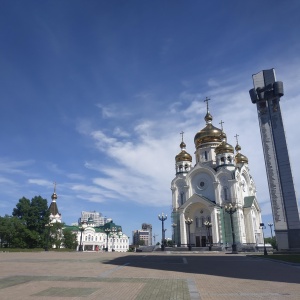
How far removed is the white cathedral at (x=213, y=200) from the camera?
46.2m

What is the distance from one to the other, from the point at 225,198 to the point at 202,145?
40.8 ft

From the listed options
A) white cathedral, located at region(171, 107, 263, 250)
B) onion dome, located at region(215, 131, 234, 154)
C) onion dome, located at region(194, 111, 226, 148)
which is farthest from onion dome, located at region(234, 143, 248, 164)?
onion dome, located at region(215, 131, 234, 154)

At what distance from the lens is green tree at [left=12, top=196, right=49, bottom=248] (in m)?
48.2

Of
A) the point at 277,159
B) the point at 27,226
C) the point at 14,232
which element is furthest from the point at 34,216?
the point at 277,159

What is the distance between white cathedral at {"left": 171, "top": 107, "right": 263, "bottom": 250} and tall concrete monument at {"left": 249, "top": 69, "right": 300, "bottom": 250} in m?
13.0

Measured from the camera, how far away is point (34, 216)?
1945 inches

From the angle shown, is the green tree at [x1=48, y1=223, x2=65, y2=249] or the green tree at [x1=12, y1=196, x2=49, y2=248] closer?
the green tree at [x1=12, y1=196, x2=49, y2=248]

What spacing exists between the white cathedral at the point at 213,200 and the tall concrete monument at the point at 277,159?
1300cm

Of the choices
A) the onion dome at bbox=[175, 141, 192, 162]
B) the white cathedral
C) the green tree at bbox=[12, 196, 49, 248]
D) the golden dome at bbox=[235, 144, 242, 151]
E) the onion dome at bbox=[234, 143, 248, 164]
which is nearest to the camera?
the white cathedral

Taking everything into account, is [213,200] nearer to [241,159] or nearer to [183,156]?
[183,156]

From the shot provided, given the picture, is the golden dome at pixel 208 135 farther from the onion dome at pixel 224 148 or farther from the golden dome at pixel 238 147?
the golden dome at pixel 238 147

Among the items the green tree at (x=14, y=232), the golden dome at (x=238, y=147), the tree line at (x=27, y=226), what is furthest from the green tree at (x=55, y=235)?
the golden dome at (x=238, y=147)

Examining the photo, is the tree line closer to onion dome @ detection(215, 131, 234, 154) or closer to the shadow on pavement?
onion dome @ detection(215, 131, 234, 154)

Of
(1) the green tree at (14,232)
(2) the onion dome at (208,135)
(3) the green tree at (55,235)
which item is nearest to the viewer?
(1) the green tree at (14,232)
